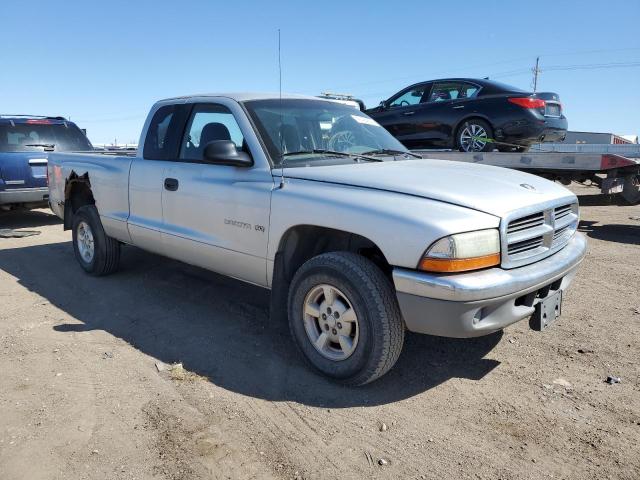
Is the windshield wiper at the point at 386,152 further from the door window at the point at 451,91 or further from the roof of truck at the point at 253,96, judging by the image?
the door window at the point at 451,91

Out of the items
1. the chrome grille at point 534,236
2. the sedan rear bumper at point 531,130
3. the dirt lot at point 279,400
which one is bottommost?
the dirt lot at point 279,400

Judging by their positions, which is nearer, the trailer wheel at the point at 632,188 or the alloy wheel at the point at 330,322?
the alloy wheel at the point at 330,322

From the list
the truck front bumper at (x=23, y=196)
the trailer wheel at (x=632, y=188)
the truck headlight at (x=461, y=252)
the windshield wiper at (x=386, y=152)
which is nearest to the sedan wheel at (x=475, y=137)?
the trailer wheel at (x=632, y=188)

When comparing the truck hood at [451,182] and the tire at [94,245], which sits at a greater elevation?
the truck hood at [451,182]

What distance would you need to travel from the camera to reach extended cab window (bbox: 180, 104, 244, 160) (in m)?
4.23

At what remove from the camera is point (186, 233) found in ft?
14.4

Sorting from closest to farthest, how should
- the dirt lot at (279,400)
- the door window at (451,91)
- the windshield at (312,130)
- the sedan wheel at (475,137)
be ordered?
the dirt lot at (279,400) → the windshield at (312,130) → the sedan wheel at (475,137) → the door window at (451,91)

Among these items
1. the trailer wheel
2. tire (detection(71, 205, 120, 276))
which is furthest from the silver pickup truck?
the trailer wheel

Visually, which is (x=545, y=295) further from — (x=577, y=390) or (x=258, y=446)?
(x=258, y=446)

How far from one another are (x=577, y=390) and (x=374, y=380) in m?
1.29

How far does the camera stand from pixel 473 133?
8.16 metres

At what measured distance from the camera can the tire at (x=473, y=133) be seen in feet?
26.3

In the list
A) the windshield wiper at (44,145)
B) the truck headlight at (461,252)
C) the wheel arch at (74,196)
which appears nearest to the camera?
the truck headlight at (461,252)

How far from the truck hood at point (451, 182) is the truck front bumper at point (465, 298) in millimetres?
400
